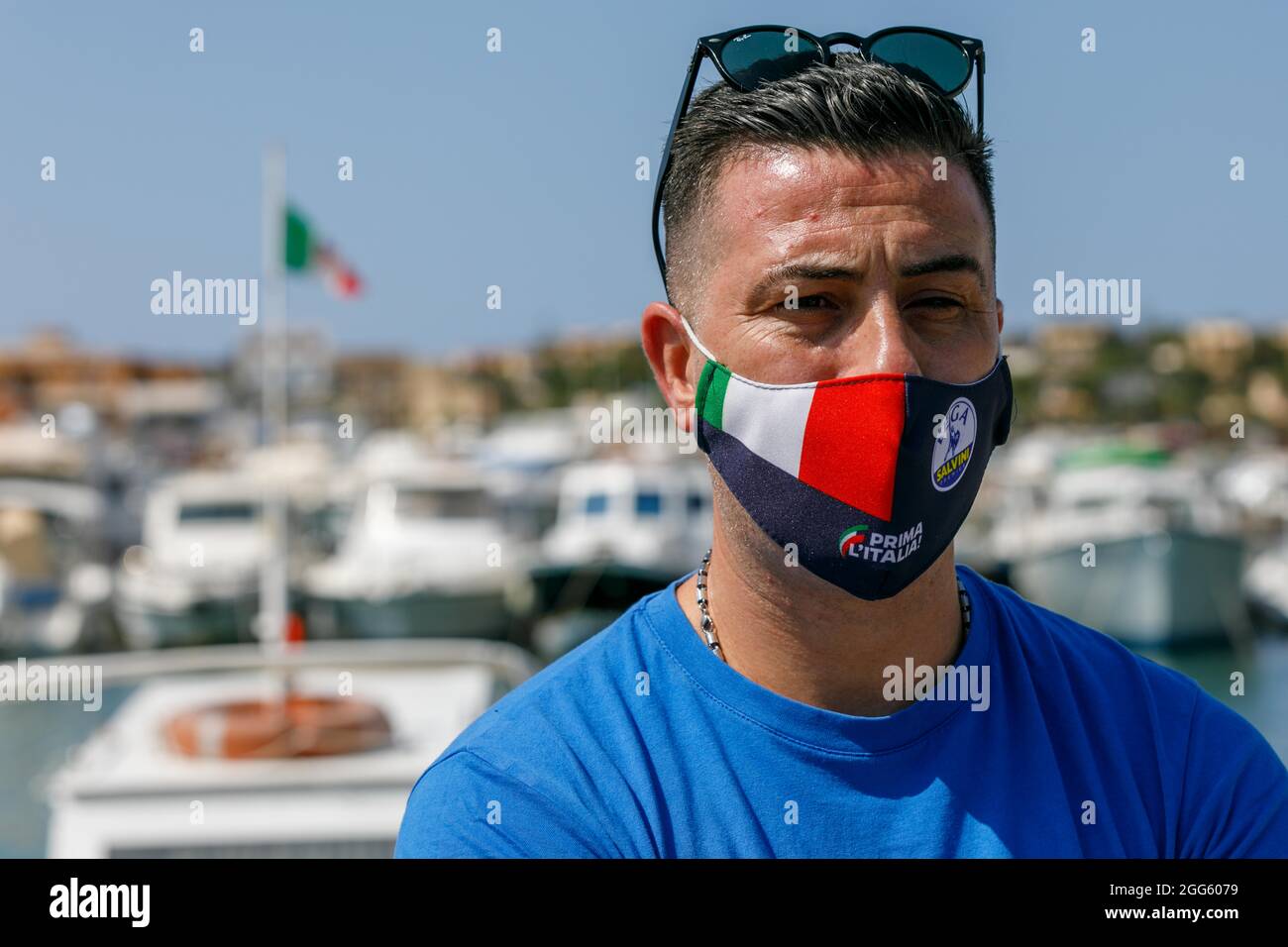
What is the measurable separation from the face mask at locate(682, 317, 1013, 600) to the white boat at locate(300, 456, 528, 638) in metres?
16.0

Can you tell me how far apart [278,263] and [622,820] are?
10.0 m

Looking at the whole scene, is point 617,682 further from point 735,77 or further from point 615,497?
point 615,497

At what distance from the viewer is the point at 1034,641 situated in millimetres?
1938

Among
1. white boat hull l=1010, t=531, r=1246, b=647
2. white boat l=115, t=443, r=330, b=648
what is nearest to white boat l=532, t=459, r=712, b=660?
white boat l=115, t=443, r=330, b=648

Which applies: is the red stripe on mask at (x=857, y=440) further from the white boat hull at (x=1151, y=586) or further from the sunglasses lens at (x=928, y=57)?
the white boat hull at (x=1151, y=586)

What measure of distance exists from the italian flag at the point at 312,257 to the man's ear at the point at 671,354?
9694 mm

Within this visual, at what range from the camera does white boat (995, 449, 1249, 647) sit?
19.9m

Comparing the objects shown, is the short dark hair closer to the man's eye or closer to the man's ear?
the man's ear

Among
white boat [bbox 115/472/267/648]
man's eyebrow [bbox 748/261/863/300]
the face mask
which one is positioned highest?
man's eyebrow [bbox 748/261/863/300]

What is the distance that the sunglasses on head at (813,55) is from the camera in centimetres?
194

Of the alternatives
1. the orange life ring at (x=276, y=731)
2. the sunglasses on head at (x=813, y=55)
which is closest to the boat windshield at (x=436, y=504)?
the orange life ring at (x=276, y=731)

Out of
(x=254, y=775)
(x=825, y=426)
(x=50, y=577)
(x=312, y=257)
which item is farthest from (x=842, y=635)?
(x=50, y=577)

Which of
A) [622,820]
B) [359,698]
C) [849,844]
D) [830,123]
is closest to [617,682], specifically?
[622,820]

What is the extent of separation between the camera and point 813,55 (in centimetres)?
195
